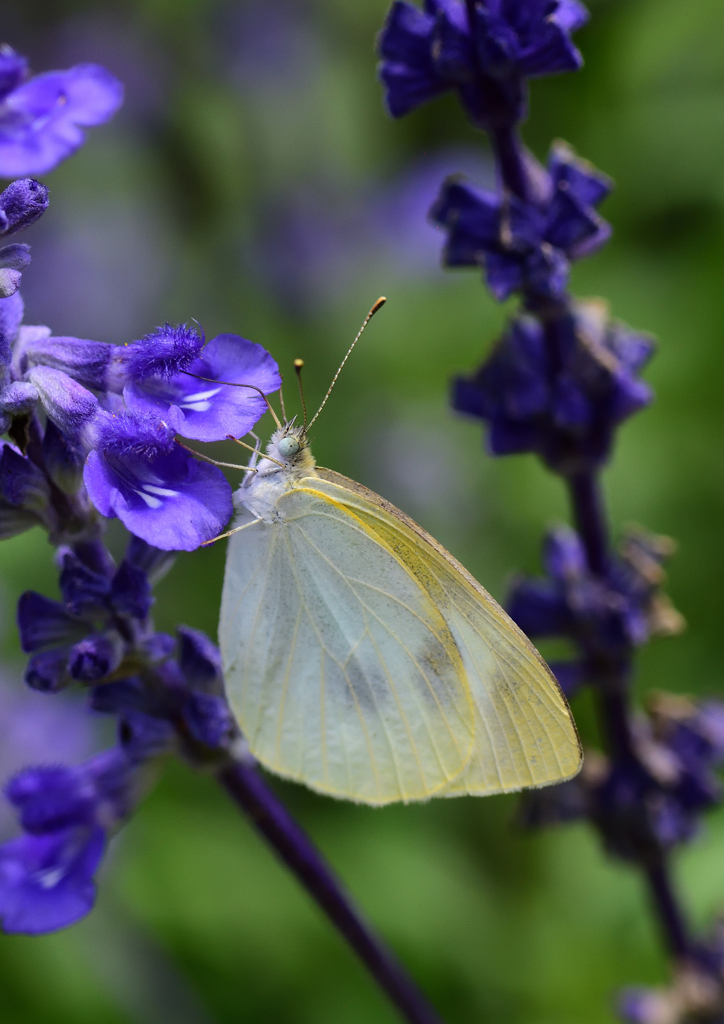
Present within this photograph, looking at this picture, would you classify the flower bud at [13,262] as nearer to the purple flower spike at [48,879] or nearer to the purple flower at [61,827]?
the purple flower at [61,827]

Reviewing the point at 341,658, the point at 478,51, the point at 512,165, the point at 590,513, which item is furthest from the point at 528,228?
the point at 341,658

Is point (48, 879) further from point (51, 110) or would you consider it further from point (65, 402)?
point (51, 110)

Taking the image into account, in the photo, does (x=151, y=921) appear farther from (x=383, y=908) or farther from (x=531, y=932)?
(x=531, y=932)

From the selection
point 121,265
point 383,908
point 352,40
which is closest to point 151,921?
point 383,908

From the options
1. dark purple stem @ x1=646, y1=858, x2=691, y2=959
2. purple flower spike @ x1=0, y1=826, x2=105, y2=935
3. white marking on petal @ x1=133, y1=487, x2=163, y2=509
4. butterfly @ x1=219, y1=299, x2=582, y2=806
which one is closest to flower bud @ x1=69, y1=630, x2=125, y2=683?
white marking on petal @ x1=133, y1=487, x2=163, y2=509

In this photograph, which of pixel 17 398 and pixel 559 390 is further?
pixel 559 390

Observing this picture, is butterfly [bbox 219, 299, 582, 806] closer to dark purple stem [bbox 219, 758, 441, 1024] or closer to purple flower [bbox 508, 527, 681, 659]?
dark purple stem [bbox 219, 758, 441, 1024]
